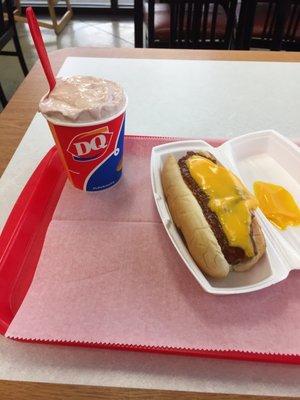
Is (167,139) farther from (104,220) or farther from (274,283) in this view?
(274,283)

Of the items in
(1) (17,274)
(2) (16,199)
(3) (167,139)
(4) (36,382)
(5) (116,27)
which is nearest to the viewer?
(4) (36,382)

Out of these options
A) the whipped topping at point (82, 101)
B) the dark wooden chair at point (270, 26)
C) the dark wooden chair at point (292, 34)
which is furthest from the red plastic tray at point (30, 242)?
the dark wooden chair at point (292, 34)

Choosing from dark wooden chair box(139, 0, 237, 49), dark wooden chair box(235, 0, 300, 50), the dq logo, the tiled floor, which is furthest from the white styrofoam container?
the tiled floor

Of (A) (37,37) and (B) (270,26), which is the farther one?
(B) (270,26)

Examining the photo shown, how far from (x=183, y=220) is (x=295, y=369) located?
0.29 m

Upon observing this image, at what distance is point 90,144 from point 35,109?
19.0 inches

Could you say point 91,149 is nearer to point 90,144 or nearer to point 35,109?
point 90,144

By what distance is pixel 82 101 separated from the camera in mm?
635

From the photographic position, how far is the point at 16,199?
76cm

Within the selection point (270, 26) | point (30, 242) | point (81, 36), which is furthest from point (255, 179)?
point (81, 36)

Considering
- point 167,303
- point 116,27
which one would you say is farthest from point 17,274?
point 116,27

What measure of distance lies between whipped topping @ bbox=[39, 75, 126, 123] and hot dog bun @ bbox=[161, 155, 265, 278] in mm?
188

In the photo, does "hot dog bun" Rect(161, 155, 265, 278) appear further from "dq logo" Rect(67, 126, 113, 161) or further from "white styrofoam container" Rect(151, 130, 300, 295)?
"dq logo" Rect(67, 126, 113, 161)

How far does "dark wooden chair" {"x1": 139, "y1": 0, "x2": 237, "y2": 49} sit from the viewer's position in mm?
1719
